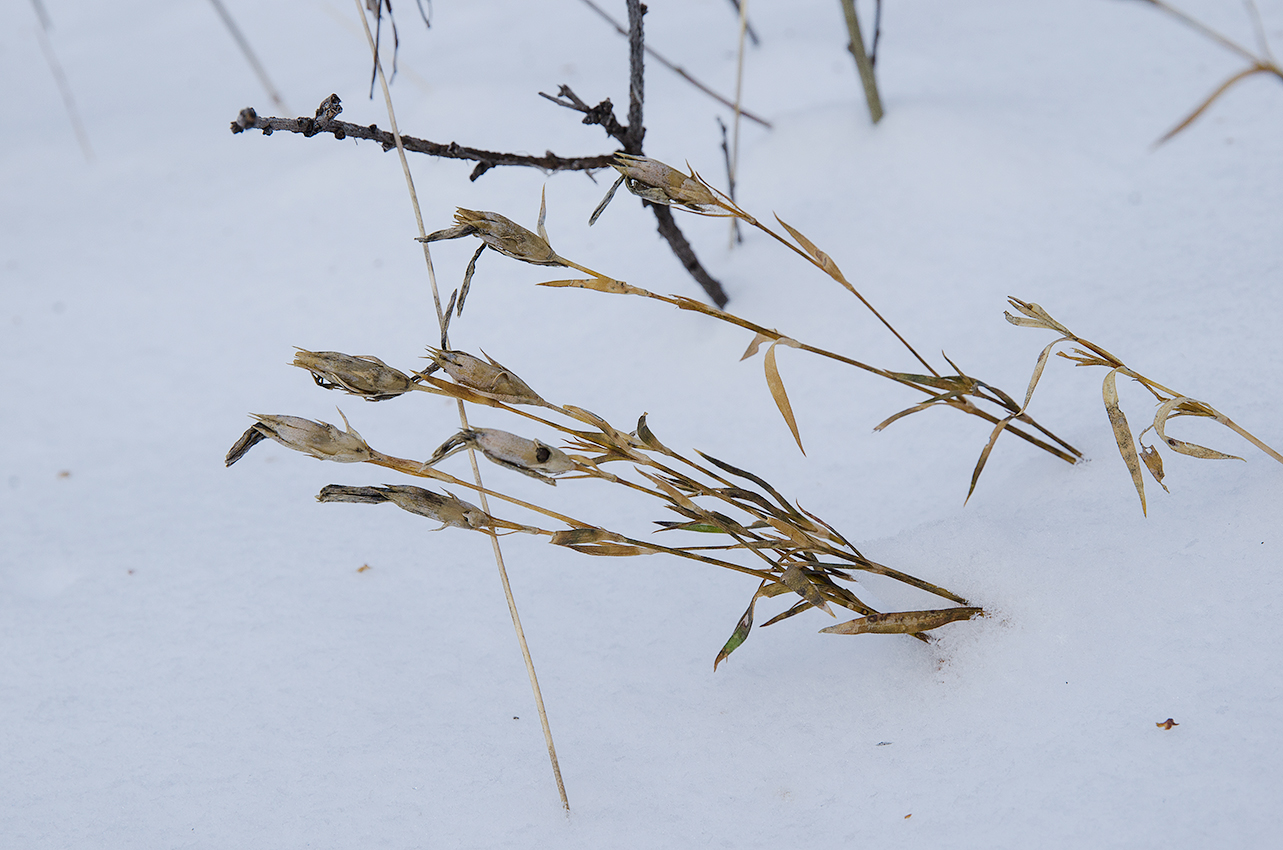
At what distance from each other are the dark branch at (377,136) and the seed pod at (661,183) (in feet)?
0.45

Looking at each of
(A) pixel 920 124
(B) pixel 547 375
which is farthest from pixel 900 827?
(A) pixel 920 124

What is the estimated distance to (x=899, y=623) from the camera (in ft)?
1.98

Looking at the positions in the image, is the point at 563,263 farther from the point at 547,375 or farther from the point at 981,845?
the point at 547,375

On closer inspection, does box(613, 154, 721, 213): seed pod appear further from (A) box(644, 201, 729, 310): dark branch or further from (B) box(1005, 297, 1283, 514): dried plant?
(A) box(644, 201, 729, 310): dark branch

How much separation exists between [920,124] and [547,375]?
0.66 metres

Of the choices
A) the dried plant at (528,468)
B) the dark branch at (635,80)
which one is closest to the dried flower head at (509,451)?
the dried plant at (528,468)

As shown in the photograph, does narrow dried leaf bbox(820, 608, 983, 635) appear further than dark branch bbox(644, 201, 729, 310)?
No

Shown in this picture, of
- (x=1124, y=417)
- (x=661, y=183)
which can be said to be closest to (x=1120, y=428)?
(x=1124, y=417)

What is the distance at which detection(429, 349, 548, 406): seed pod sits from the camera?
0.52 meters

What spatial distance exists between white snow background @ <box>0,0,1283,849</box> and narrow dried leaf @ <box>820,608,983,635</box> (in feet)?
0.12

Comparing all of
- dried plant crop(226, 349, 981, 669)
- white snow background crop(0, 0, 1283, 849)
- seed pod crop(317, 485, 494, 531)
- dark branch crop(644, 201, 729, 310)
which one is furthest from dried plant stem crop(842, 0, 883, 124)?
seed pod crop(317, 485, 494, 531)

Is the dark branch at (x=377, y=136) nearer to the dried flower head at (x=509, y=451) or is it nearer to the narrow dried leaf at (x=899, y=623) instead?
the dried flower head at (x=509, y=451)

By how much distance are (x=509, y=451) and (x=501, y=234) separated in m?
0.14

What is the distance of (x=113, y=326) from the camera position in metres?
1.45
